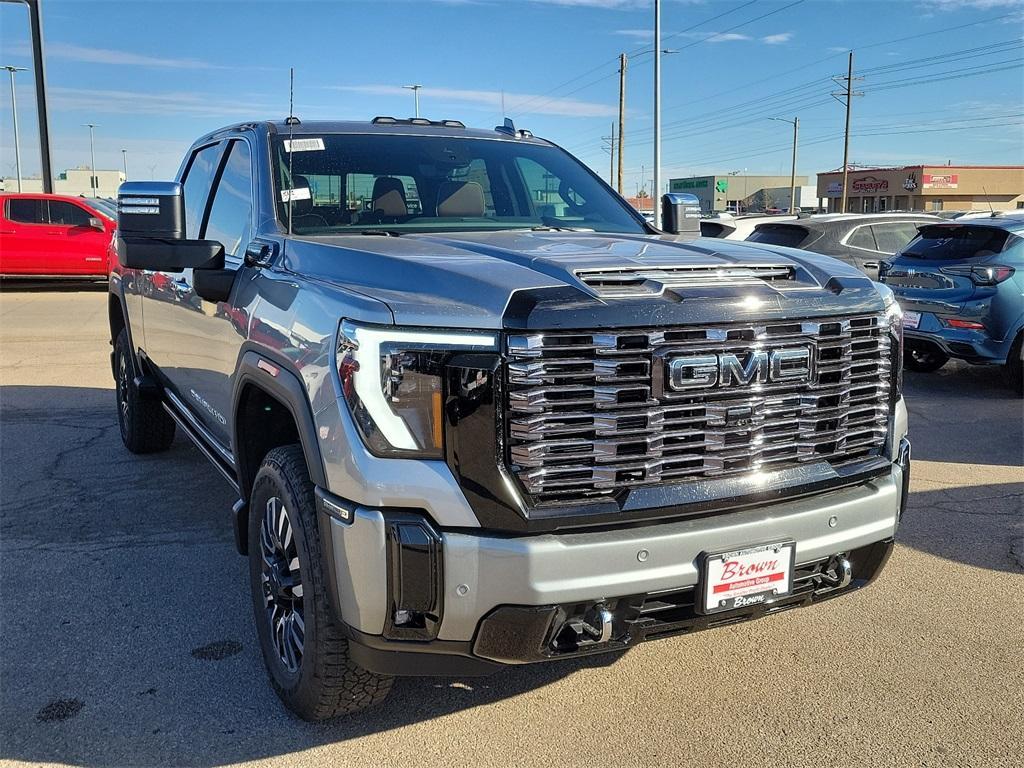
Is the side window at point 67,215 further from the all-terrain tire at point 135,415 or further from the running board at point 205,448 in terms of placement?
the running board at point 205,448

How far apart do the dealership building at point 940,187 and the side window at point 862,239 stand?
5461 cm

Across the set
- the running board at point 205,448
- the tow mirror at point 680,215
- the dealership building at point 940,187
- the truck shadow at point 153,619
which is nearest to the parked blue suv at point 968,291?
the truck shadow at point 153,619

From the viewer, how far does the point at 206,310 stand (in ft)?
13.2

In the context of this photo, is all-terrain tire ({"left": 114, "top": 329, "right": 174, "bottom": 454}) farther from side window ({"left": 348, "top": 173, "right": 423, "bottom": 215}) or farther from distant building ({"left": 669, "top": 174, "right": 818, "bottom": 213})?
distant building ({"left": 669, "top": 174, "right": 818, "bottom": 213})

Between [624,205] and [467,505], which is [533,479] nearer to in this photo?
[467,505]

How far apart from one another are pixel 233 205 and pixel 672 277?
228 centimetres

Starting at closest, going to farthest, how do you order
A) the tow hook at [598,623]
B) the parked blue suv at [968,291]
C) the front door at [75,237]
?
the tow hook at [598,623] < the parked blue suv at [968,291] < the front door at [75,237]

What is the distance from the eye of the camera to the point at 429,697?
3268 millimetres

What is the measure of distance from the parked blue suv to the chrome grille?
6188mm

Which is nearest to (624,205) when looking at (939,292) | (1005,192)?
(939,292)

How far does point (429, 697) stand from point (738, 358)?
5.17ft

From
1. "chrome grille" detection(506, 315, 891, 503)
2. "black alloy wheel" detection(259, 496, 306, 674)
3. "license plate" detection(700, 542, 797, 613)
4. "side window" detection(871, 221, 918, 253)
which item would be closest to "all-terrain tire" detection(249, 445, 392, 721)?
"black alloy wheel" detection(259, 496, 306, 674)

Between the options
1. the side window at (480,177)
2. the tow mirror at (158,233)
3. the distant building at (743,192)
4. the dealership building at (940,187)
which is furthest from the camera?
the distant building at (743,192)

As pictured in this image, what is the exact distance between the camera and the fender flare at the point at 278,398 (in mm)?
2721
